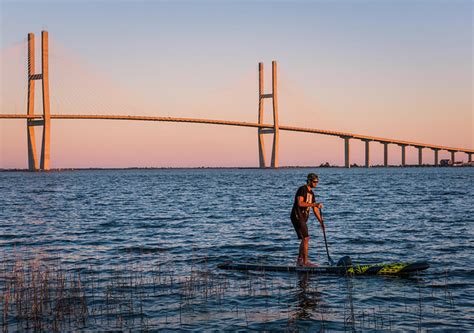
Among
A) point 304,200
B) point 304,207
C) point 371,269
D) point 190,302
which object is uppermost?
point 304,200

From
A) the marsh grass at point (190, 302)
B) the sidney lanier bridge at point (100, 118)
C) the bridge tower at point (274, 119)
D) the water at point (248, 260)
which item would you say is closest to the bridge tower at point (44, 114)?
the sidney lanier bridge at point (100, 118)

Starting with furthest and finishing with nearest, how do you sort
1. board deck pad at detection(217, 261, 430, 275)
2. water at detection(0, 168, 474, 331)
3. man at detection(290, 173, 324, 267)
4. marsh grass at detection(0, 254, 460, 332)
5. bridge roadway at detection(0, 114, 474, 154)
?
1. bridge roadway at detection(0, 114, 474, 154)
2. man at detection(290, 173, 324, 267)
3. board deck pad at detection(217, 261, 430, 275)
4. water at detection(0, 168, 474, 331)
5. marsh grass at detection(0, 254, 460, 332)

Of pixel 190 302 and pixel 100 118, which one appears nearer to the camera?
pixel 190 302

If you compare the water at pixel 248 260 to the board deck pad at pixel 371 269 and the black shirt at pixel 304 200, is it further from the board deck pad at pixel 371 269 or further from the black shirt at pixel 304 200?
the black shirt at pixel 304 200

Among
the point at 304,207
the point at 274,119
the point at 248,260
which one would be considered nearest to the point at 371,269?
the point at 304,207

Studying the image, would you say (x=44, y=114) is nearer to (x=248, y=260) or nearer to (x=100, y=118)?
(x=100, y=118)

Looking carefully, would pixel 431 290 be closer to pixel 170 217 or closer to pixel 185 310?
pixel 185 310

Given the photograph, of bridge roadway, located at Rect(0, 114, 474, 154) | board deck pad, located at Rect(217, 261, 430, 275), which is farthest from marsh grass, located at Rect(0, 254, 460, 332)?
bridge roadway, located at Rect(0, 114, 474, 154)

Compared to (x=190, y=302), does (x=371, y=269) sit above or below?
above

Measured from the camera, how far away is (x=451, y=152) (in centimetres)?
12206

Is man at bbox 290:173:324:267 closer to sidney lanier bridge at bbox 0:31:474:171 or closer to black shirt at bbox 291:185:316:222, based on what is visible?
black shirt at bbox 291:185:316:222

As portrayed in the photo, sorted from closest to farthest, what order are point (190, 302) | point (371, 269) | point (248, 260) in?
point (190, 302) → point (371, 269) → point (248, 260)

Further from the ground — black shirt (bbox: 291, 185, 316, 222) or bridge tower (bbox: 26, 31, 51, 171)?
bridge tower (bbox: 26, 31, 51, 171)

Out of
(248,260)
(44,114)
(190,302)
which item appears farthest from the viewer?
(44,114)
